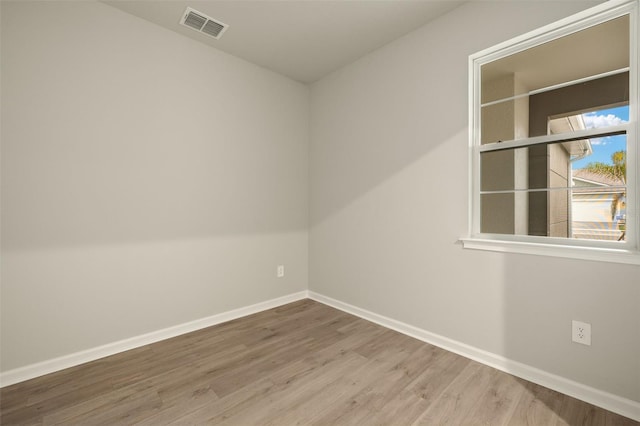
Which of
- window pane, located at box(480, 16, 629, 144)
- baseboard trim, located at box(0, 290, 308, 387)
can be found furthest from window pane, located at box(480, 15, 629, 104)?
baseboard trim, located at box(0, 290, 308, 387)

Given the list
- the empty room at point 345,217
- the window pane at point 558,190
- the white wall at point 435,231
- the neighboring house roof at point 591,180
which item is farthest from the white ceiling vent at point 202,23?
the neighboring house roof at point 591,180

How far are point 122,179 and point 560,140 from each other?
3.23m

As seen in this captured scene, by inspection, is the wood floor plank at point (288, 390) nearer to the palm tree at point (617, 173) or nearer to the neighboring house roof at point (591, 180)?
the palm tree at point (617, 173)

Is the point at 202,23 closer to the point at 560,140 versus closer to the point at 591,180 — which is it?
the point at 560,140

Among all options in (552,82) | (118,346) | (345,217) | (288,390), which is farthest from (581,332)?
(118,346)

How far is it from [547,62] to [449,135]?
74 cm

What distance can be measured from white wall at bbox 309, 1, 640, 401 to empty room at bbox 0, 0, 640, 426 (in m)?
0.02

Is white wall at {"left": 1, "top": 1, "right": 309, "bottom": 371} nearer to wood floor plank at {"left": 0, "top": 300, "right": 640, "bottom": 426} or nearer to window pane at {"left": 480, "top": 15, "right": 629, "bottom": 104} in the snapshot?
wood floor plank at {"left": 0, "top": 300, "right": 640, "bottom": 426}

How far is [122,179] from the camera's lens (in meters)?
2.38

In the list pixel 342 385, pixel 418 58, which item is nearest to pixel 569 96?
pixel 418 58

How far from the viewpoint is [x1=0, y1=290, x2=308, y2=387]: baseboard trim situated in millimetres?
1975

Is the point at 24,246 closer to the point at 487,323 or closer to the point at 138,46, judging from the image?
the point at 138,46

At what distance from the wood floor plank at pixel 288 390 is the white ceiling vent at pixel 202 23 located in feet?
8.92

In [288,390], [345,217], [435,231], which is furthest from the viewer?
[345,217]
